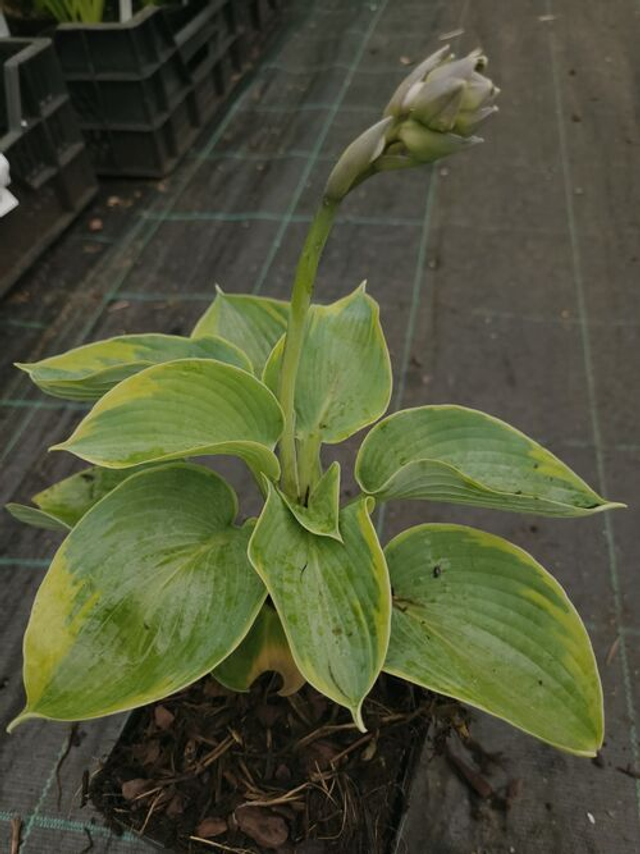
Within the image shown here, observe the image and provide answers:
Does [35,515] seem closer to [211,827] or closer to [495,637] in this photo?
[211,827]

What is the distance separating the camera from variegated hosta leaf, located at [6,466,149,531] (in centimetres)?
81

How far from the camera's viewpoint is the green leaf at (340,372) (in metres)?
0.83

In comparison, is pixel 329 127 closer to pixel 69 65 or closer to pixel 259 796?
pixel 69 65

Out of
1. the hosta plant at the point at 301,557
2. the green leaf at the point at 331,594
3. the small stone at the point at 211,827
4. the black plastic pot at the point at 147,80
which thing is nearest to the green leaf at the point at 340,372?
the hosta plant at the point at 301,557

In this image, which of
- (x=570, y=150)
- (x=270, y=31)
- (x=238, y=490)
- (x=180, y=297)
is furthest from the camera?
(x=270, y=31)

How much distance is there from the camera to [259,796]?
2.63 ft

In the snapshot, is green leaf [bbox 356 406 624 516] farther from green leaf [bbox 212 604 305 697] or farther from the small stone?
the small stone

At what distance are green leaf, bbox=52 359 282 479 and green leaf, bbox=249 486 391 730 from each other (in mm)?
77

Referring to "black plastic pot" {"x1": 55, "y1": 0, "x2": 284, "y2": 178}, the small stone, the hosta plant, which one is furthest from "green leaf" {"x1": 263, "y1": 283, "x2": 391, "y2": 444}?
"black plastic pot" {"x1": 55, "y1": 0, "x2": 284, "y2": 178}

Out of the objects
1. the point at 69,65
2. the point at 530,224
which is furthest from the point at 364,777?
the point at 69,65

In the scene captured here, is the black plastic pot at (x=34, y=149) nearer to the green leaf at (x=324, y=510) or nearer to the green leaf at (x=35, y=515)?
the green leaf at (x=35, y=515)

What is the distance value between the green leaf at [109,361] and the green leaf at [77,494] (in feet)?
0.33

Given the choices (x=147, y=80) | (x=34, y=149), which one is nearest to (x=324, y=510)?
(x=34, y=149)

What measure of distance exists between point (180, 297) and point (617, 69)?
2160mm
